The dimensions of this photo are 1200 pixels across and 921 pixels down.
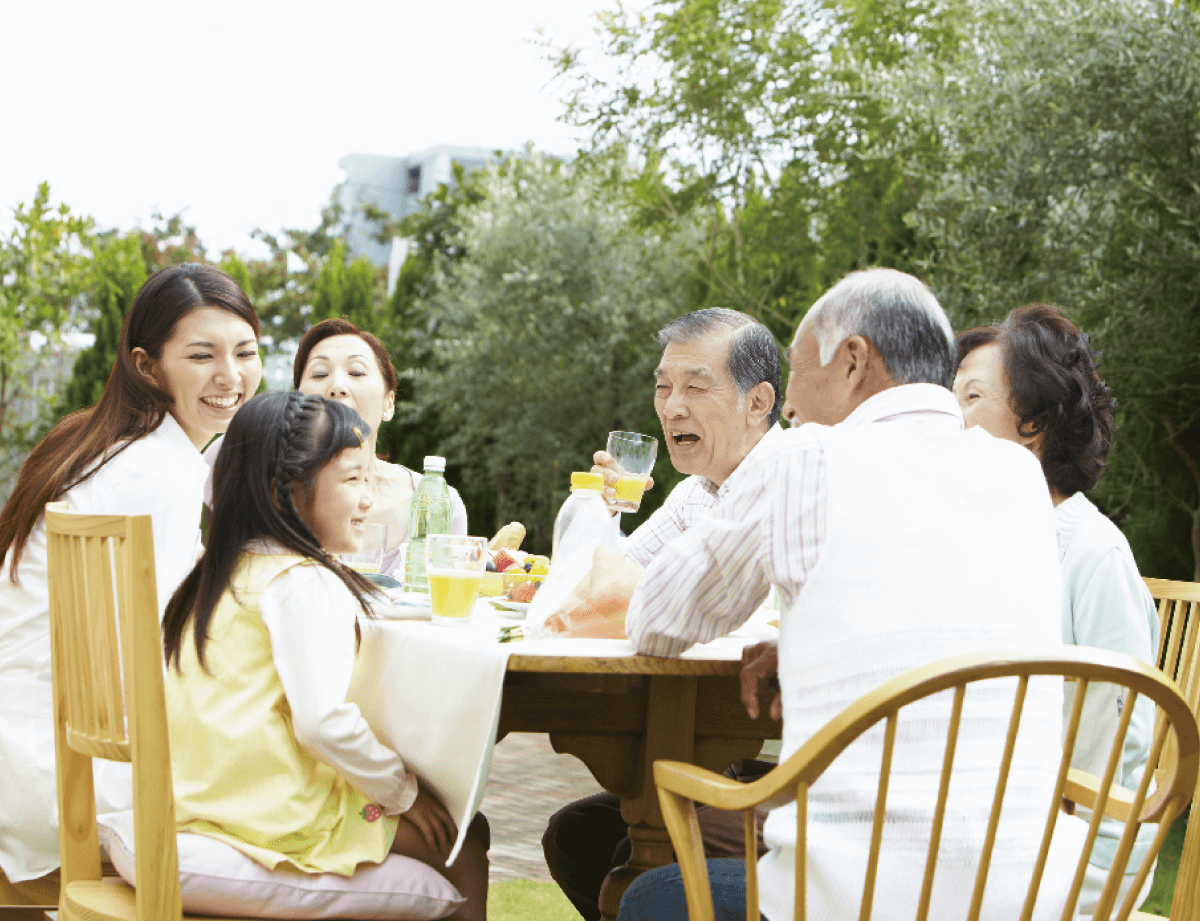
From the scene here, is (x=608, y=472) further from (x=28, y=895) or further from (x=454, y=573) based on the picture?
(x=28, y=895)

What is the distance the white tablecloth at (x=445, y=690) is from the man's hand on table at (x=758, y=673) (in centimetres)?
6

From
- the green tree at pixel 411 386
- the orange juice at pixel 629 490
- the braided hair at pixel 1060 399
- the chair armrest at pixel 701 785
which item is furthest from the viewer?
the green tree at pixel 411 386

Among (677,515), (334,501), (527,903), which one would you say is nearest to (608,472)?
(677,515)

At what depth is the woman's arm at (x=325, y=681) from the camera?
185cm

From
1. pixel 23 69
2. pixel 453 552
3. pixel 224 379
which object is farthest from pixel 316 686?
pixel 23 69

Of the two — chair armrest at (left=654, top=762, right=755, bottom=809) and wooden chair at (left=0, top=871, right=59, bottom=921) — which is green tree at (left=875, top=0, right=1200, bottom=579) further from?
wooden chair at (left=0, top=871, right=59, bottom=921)

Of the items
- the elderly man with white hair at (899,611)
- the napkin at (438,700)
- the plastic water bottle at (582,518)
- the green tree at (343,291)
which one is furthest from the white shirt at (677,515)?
the green tree at (343,291)

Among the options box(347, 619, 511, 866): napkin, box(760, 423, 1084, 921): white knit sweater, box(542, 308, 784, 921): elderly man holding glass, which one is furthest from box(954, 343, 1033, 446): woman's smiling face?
box(347, 619, 511, 866): napkin

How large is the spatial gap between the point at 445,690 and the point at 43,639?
1.08 meters

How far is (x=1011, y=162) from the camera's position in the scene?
5855 millimetres

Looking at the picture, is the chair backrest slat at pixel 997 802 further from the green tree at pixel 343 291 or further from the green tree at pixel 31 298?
the green tree at pixel 343 291

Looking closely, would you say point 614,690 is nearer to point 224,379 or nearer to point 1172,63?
point 224,379

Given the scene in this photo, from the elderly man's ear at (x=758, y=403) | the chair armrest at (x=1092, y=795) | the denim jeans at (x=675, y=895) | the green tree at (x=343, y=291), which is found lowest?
the denim jeans at (x=675, y=895)

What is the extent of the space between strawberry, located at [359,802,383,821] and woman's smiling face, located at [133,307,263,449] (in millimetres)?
1343
